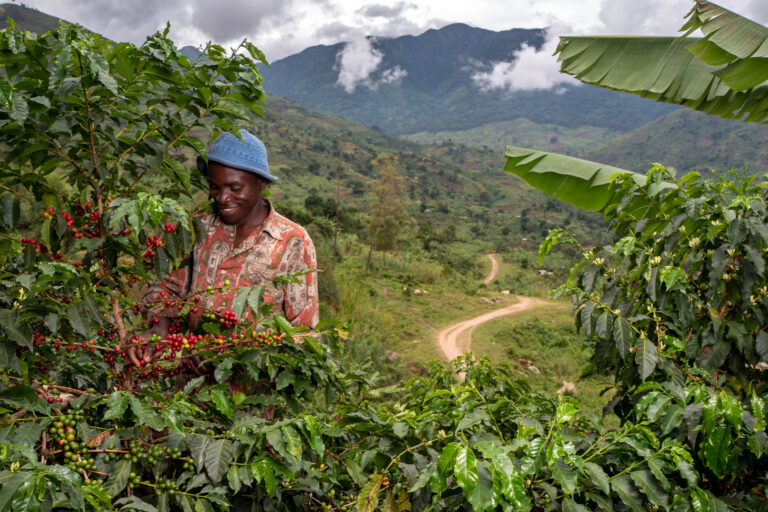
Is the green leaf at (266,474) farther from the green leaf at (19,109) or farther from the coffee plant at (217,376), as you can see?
the green leaf at (19,109)

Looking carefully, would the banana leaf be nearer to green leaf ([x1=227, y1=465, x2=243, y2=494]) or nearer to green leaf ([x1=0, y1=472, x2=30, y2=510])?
green leaf ([x1=227, y1=465, x2=243, y2=494])

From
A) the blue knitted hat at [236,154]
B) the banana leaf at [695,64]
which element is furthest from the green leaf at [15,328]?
the banana leaf at [695,64]

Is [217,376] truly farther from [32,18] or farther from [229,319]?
[32,18]

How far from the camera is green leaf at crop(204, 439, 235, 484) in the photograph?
120cm

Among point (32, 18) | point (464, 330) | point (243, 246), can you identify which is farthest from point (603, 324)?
point (32, 18)

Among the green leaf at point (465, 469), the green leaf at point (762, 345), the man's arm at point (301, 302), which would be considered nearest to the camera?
the green leaf at point (465, 469)

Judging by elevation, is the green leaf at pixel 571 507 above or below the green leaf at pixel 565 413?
below

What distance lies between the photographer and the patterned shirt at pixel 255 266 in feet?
6.61

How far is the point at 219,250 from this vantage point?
2082 millimetres

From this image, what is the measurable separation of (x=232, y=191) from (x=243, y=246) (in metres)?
0.26

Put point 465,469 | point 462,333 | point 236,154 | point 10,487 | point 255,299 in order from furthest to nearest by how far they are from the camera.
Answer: point 462,333 → point 236,154 → point 255,299 → point 465,469 → point 10,487

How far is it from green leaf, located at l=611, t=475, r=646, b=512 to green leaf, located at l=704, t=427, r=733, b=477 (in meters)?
0.26

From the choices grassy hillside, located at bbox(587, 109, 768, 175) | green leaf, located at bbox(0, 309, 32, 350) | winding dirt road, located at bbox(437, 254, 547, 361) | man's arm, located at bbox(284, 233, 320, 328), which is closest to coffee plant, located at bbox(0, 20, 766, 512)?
green leaf, located at bbox(0, 309, 32, 350)

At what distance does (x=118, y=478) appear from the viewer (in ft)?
3.85
